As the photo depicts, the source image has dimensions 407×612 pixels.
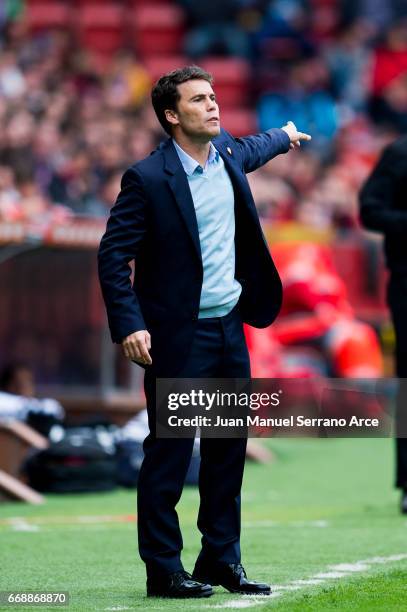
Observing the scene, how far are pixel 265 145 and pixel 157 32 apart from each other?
16.3 meters

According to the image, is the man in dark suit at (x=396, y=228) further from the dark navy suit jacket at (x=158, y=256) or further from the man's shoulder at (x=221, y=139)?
the dark navy suit jacket at (x=158, y=256)

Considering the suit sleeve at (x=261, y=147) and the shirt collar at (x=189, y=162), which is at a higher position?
the suit sleeve at (x=261, y=147)

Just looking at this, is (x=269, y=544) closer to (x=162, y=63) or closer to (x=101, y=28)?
(x=162, y=63)

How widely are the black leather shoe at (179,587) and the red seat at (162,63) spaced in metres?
15.4

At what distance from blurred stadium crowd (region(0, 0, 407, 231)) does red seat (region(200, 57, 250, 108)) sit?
0.07 feet

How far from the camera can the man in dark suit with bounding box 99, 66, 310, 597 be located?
599cm

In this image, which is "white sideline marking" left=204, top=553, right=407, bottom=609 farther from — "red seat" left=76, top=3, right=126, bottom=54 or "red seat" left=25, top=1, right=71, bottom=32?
"red seat" left=76, top=3, right=126, bottom=54

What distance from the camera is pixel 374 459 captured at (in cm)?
1329

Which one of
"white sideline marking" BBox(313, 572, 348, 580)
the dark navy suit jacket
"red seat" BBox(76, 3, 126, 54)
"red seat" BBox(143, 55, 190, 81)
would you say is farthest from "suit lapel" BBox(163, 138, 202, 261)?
"red seat" BBox(76, 3, 126, 54)

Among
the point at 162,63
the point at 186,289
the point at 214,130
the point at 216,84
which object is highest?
the point at 162,63

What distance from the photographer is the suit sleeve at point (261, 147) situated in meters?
6.35

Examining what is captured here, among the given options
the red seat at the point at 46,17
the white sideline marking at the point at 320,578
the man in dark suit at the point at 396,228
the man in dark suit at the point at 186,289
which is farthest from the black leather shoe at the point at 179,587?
the red seat at the point at 46,17

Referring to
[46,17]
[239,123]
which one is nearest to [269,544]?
[239,123]

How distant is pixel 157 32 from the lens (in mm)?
22391
